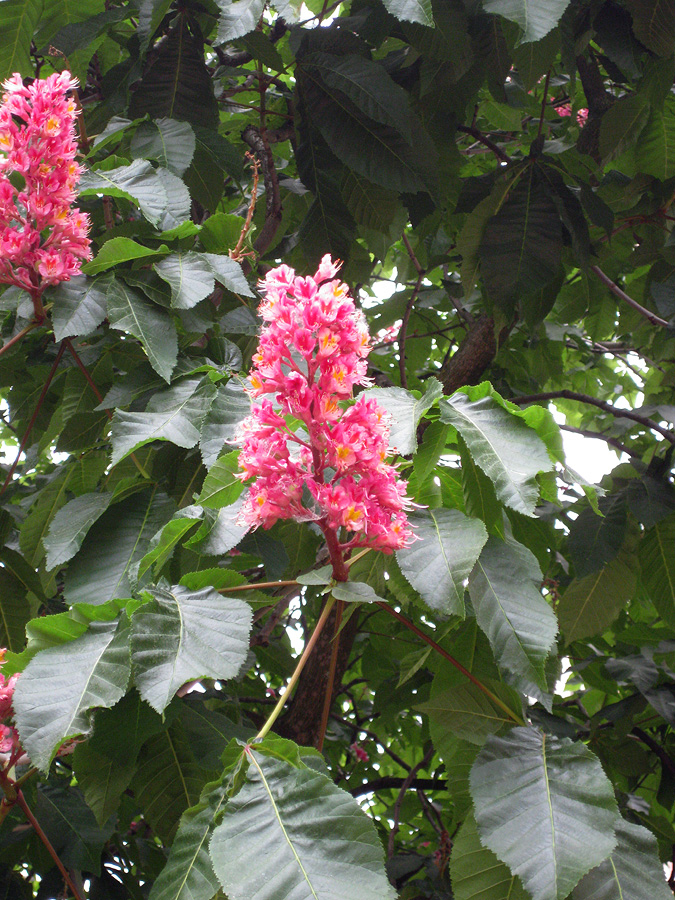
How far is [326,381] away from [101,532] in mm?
658

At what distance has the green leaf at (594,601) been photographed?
219 cm

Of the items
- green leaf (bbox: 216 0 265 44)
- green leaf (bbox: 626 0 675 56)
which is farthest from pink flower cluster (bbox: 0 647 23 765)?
green leaf (bbox: 626 0 675 56)

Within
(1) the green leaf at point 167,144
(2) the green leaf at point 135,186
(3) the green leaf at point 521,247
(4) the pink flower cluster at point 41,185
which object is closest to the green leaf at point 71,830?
(4) the pink flower cluster at point 41,185

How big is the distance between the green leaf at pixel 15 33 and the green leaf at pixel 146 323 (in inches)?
33.6

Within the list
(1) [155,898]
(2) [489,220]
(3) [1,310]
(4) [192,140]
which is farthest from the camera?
(2) [489,220]

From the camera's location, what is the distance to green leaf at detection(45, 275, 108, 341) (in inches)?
56.8

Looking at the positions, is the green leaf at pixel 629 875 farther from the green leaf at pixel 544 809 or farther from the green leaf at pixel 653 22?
the green leaf at pixel 653 22

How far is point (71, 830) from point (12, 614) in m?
0.51

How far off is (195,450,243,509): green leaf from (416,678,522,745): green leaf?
0.54 meters

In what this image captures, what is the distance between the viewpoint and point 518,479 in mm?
991

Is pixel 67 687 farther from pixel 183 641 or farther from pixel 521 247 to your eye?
pixel 521 247

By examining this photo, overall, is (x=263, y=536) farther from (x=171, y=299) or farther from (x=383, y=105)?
(x=383, y=105)

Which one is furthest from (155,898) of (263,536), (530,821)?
(263,536)

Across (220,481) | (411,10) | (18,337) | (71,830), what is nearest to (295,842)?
(220,481)
